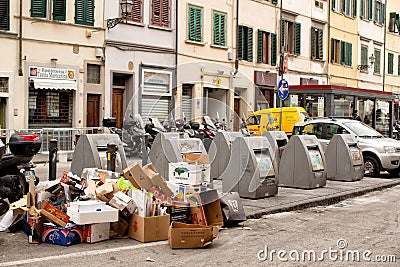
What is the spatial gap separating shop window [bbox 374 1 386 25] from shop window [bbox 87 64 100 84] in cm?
2713

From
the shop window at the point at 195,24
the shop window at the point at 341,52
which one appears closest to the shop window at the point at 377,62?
the shop window at the point at 341,52

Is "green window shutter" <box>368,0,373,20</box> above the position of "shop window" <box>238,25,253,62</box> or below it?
above

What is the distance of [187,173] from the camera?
931 cm

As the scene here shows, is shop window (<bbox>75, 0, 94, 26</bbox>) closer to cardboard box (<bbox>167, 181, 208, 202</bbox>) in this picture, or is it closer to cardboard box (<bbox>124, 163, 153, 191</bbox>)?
cardboard box (<bbox>124, 163, 153, 191</bbox>)

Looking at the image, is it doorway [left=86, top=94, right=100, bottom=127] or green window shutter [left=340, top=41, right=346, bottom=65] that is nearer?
doorway [left=86, top=94, right=100, bottom=127]

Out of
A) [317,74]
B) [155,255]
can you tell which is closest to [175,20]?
[317,74]

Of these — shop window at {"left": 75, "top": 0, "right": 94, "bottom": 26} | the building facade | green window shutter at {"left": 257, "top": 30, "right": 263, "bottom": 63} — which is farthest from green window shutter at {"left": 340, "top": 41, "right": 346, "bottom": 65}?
shop window at {"left": 75, "top": 0, "right": 94, "bottom": 26}

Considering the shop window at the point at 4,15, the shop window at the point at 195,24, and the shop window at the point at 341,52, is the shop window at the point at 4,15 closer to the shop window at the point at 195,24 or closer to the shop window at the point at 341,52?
the shop window at the point at 195,24

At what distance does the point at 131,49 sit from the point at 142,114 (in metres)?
3.36

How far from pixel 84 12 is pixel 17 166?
39.9 feet

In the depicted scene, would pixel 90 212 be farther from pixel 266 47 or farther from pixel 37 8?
pixel 266 47

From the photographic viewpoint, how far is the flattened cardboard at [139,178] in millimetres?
9070

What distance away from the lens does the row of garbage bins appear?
11.3 metres

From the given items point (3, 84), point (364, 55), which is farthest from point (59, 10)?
point (364, 55)
